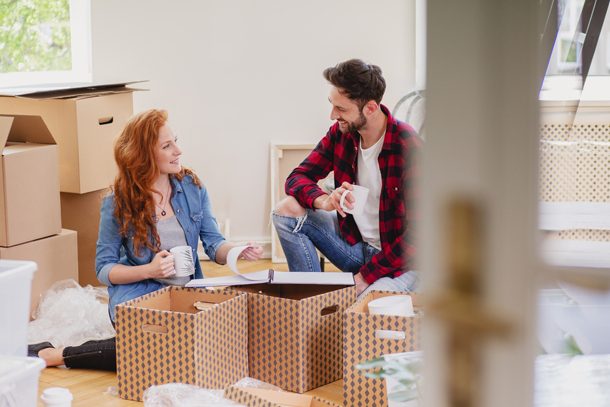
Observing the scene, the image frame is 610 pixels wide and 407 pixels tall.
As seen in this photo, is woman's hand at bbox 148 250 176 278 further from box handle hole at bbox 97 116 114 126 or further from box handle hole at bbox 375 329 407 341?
box handle hole at bbox 97 116 114 126

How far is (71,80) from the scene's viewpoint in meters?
4.31

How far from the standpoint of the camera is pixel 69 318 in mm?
3055

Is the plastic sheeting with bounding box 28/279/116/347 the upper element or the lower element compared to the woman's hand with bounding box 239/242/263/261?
lower

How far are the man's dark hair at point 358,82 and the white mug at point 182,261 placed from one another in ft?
2.52

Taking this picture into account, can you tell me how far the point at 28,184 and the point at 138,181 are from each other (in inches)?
25.6

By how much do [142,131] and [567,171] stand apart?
2346mm

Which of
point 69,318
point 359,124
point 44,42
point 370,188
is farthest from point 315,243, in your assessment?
point 44,42

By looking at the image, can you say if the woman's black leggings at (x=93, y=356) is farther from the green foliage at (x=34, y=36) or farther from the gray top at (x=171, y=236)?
the green foliage at (x=34, y=36)

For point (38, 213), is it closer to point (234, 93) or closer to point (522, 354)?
point (234, 93)

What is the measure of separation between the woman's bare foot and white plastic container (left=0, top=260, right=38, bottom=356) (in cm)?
74

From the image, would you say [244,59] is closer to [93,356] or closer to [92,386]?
[93,356]

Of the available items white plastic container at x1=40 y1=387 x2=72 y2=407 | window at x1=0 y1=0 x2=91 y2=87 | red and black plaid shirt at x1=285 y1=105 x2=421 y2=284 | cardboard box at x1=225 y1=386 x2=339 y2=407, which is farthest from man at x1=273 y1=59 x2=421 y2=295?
window at x1=0 y1=0 x2=91 y2=87

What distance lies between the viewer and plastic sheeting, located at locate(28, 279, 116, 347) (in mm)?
2930

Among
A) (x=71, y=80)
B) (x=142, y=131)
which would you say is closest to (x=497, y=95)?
(x=142, y=131)
